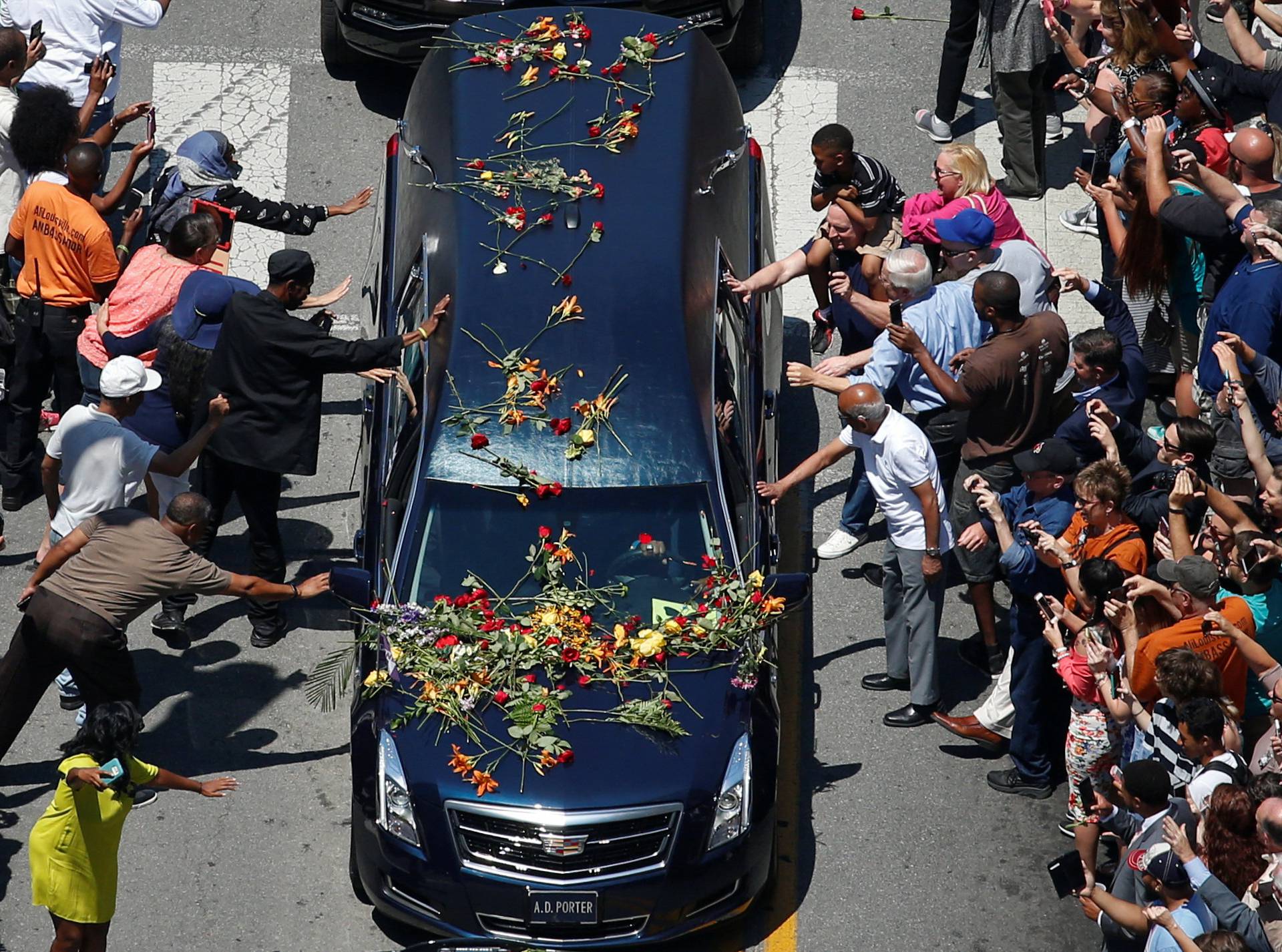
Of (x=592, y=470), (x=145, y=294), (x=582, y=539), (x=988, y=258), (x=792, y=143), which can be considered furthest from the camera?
(x=792, y=143)

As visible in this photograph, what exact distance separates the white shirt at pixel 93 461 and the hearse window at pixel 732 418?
300 centimetres

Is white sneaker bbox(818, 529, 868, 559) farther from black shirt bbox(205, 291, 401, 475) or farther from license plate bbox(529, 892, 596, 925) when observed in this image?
license plate bbox(529, 892, 596, 925)

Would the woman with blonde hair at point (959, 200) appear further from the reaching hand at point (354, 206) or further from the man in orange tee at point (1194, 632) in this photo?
the reaching hand at point (354, 206)

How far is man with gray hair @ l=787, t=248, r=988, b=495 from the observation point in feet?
34.1


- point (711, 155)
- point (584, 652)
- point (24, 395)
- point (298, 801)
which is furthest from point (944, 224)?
point (24, 395)

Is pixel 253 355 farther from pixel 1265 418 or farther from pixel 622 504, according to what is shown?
pixel 1265 418

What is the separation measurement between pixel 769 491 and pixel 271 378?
2.73 meters

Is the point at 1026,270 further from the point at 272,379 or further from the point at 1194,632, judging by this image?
the point at 272,379

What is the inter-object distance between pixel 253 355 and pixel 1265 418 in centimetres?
532

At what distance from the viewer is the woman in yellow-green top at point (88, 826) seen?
7941mm

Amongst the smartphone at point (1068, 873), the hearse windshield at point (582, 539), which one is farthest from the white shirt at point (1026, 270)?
the smartphone at point (1068, 873)

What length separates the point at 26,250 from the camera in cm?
1116

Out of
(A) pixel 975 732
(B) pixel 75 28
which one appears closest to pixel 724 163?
(A) pixel 975 732

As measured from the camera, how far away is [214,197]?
449 inches
